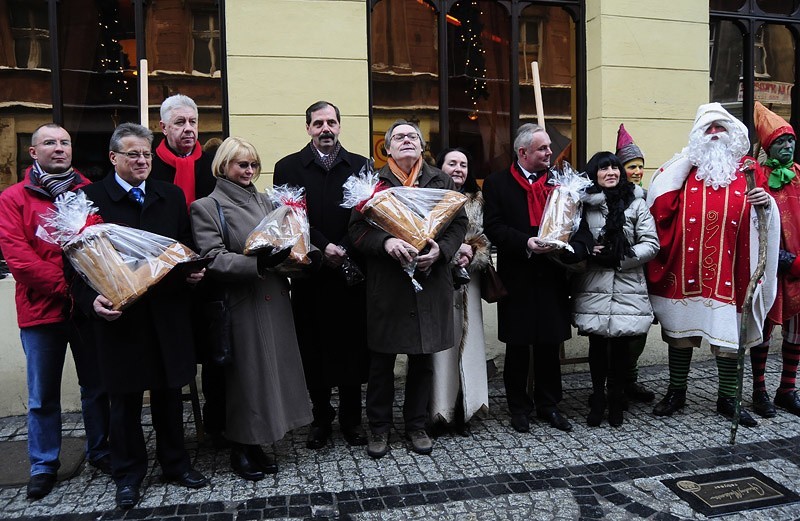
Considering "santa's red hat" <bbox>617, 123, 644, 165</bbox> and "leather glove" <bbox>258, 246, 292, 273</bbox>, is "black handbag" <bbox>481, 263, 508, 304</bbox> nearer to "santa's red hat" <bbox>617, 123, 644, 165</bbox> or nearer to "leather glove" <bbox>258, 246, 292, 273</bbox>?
"santa's red hat" <bbox>617, 123, 644, 165</bbox>

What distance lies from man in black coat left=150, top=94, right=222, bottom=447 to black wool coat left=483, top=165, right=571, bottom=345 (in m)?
1.88

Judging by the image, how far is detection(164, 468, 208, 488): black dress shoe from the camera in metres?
3.63

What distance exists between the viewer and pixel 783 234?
4.70 m

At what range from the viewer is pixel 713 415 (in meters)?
4.70

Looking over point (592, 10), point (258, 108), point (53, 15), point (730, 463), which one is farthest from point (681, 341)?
point (53, 15)

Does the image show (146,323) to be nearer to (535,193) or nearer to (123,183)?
(123,183)

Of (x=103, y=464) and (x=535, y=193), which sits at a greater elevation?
(x=535, y=193)

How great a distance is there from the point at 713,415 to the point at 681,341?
0.60m

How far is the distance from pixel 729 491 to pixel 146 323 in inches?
128

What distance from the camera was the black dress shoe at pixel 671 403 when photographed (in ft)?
15.5

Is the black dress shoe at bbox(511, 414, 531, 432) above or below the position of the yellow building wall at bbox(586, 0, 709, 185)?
below

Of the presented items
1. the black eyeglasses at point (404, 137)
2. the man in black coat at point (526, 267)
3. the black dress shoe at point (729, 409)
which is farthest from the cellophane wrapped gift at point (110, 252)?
the black dress shoe at point (729, 409)

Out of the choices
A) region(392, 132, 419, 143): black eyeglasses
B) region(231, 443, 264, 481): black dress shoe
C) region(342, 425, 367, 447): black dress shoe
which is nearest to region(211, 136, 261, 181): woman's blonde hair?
region(392, 132, 419, 143): black eyeglasses

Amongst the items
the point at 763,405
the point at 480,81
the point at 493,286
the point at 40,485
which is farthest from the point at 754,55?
the point at 40,485
